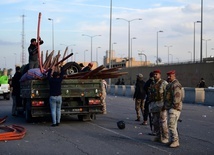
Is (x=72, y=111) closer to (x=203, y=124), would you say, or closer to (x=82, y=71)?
(x=82, y=71)

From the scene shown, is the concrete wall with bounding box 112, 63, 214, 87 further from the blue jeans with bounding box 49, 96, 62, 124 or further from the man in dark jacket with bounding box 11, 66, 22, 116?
the blue jeans with bounding box 49, 96, 62, 124

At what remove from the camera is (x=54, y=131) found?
44.1ft

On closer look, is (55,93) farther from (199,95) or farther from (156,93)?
(199,95)

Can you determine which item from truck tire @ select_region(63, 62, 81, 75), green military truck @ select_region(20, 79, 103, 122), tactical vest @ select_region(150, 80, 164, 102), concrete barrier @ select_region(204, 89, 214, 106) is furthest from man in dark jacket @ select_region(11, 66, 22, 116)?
concrete barrier @ select_region(204, 89, 214, 106)

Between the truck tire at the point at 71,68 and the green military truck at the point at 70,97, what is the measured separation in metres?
1.16

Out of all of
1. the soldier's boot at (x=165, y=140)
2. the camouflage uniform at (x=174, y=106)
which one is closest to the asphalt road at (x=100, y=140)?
the soldier's boot at (x=165, y=140)

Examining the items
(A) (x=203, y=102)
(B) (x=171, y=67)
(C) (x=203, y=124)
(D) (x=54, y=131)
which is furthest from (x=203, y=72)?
(D) (x=54, y=131)

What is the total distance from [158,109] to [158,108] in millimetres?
26

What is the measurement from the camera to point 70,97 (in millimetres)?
14945

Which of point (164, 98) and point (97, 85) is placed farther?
point (97, 85)

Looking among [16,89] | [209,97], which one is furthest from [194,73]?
[16,89]

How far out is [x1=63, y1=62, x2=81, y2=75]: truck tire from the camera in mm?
16016

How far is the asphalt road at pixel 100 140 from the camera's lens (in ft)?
32.1

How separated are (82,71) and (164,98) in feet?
20.5
